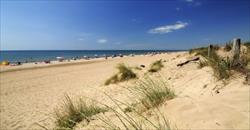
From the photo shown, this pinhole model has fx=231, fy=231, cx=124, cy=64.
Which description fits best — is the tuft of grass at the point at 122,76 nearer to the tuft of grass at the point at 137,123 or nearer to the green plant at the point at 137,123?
the tuft of grass at the point at 137,123

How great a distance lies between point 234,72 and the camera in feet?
14.6

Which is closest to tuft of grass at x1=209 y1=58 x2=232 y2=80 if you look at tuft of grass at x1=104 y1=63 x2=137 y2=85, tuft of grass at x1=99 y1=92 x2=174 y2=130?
tuft of grass at x1=99 y1=92 x2=174 y2=130

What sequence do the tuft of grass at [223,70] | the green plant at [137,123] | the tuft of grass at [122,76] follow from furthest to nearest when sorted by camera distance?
1. the tuft of grass at [122,76]
2. the tuft of grass at [223,70]
3. the green plant at [137,123]

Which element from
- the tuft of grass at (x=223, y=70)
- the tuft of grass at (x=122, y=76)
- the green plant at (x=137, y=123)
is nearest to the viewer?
the green plant at (x=137, y=123)

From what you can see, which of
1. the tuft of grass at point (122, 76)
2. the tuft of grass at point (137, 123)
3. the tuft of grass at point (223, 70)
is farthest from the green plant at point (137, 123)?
the tuft of grass at point (122, 76)

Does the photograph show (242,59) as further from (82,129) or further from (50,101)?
(50,101)

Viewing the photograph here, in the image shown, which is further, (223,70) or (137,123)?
(223,70)

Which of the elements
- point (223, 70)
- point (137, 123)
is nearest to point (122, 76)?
point (223, 70)

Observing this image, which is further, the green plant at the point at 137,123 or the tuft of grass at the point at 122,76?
the tuft of grass at the point at 122,76

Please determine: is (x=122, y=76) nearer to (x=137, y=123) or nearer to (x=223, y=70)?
(x=223, y=70)

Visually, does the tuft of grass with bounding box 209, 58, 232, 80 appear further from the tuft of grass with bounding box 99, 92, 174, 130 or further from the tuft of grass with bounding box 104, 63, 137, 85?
the tuft of grass with bounding box 104, 63, 137, 85

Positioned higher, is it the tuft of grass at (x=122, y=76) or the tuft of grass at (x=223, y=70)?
the tuft of grass at (x=223, y=70)

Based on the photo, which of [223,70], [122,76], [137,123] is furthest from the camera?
[122,76]

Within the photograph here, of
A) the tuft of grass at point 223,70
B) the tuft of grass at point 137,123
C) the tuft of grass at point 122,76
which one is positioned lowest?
the tuft of grass at point 122,76
